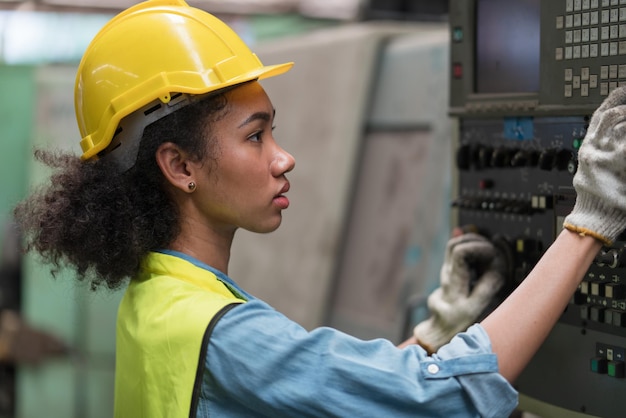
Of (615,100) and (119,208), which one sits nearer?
(615,100)

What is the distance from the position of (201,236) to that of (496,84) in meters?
0.64

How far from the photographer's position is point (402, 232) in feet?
9.14

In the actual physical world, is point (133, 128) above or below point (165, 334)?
above

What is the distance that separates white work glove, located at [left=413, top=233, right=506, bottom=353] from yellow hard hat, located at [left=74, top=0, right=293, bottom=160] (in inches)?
19.5

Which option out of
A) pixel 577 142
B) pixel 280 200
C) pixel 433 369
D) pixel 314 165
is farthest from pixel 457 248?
pixel 314 165

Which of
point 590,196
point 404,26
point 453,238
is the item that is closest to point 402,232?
point 404,26

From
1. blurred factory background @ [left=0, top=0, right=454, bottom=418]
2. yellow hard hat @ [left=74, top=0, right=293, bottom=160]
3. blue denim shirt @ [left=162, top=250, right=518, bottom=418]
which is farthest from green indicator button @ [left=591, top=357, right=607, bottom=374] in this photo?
blurred factory background @ [left=0, top=0, right=454, bottom=418]

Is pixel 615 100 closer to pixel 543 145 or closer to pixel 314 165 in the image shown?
pixel 543 145

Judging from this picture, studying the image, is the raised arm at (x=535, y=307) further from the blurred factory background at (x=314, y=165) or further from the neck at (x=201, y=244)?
the blurred factory background at (x=314, y=165)

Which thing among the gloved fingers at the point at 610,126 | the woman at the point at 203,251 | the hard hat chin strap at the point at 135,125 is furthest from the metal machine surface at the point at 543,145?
the hard hat chin strap at the point at 135,125

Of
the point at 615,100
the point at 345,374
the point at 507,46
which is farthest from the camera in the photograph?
the point at 507,46

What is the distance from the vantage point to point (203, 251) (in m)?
1.40

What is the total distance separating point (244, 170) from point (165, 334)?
28cm

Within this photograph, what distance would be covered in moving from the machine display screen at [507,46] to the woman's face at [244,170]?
0.48 metres
